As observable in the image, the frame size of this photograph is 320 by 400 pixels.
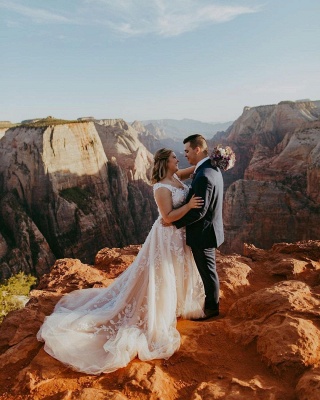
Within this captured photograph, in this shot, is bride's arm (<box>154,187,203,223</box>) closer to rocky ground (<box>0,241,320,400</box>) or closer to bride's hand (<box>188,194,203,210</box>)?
bride's hand (<box>188,194,203,210</box>)

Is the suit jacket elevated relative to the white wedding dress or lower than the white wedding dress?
elevated

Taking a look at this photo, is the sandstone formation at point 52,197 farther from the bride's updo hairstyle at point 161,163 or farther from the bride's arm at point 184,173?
the bride's updo hairstyle at point 161,163

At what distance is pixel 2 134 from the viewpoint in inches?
1743

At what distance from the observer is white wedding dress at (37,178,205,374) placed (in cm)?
387

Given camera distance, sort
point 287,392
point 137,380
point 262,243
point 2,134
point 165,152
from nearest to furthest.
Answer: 1. point 287,392
2. point 137,380
3. point 165,152
4. point 262,243
5. point 2,134

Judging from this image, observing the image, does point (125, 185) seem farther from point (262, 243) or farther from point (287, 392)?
point (287, 392)

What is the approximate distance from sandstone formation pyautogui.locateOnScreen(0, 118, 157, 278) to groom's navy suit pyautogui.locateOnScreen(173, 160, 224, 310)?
3433cm

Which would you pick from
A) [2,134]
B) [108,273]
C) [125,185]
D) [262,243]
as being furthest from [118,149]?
[108,273]

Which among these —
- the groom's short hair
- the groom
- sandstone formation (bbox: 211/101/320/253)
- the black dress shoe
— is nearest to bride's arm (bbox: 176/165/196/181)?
the groom

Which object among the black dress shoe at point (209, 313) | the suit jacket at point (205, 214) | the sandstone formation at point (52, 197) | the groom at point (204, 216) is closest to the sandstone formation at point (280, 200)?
the sandstone formation at point (52, 197)

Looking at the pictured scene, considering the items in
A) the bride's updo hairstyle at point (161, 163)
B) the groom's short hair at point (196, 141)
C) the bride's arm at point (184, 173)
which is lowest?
the bride's arm at point (184, 173)

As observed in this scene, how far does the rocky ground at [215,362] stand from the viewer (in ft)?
10.5

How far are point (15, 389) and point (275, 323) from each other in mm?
3302

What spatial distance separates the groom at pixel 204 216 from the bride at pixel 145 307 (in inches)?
5.8
